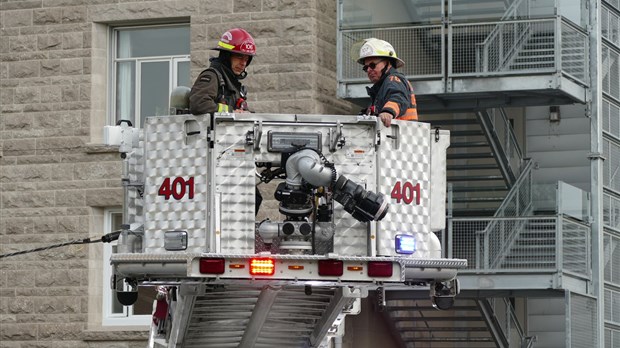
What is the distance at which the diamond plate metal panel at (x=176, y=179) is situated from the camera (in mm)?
15133

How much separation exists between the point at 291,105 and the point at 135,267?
825 cm

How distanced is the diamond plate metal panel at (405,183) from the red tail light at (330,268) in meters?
0.51

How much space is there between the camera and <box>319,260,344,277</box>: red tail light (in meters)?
14.9

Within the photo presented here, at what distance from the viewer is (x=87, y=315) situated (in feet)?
79.1

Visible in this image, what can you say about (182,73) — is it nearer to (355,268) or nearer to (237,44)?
(237,44)

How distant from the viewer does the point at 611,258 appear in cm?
2350

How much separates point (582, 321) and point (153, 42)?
291 inches

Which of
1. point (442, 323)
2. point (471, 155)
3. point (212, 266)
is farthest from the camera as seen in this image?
point (442, 323)

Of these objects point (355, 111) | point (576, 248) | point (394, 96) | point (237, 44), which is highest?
point (237, 44)

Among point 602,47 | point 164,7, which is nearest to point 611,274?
point 602,47

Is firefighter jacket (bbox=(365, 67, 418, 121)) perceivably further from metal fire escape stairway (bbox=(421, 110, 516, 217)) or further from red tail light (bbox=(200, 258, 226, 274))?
metal fire escape stairway (bbox=(421, 110, 516, 217))

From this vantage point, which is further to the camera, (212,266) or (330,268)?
(330,268)

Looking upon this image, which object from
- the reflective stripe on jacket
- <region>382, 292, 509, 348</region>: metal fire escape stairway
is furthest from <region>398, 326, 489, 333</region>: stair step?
the reflective stripe on jacket

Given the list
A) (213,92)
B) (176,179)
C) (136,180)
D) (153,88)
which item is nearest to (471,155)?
(153,88)
